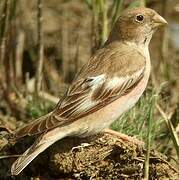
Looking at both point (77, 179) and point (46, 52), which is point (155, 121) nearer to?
point (77, 179)

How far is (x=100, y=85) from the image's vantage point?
6535 millimetres

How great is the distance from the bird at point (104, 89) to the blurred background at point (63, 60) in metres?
0.30

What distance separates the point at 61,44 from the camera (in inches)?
385

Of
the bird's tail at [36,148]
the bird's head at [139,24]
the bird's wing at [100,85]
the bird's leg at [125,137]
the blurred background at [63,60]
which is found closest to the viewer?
the bird's tail at [36,148]

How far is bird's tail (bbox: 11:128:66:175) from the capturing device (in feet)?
19.8

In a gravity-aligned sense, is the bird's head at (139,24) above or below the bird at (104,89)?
above

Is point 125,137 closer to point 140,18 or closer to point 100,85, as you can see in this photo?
point 100,85

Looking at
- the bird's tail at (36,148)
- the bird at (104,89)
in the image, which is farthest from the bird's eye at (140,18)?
the bird's tail at (36,148)

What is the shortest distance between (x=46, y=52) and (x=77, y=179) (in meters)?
3.81

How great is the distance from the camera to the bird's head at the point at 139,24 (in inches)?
277

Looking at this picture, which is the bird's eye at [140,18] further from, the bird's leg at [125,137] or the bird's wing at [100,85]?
the bird's leg at [125,137]

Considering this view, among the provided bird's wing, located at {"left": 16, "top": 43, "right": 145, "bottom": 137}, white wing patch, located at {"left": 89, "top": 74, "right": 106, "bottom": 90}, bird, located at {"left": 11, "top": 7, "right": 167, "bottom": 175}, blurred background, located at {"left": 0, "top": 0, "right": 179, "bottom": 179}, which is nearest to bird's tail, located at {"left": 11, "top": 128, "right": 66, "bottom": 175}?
bird, located at {"left": 11, "top": 7, "right": 167, "bottom": 175}

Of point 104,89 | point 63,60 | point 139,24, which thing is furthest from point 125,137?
point 63,60

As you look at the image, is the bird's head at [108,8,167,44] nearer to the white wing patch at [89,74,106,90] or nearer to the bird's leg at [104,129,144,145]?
the white wing patch at [89,74,106,90]
